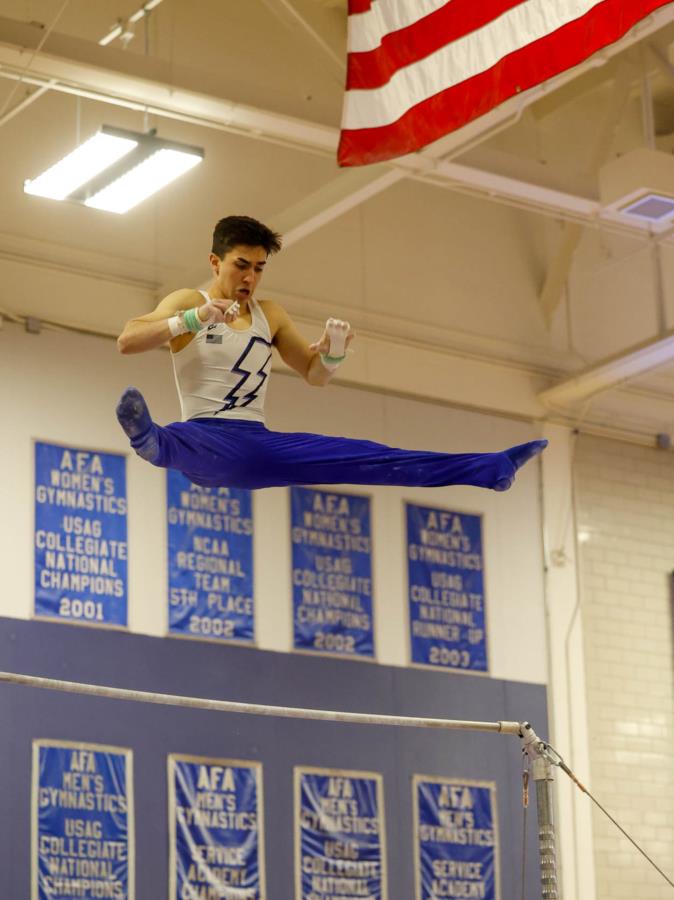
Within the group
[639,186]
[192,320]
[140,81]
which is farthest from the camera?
[639,186]

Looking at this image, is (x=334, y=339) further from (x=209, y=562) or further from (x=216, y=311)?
(x=209, y=562)

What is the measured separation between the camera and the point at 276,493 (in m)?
12.0

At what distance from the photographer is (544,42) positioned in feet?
24.5

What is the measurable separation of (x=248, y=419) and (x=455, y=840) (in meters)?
6.27

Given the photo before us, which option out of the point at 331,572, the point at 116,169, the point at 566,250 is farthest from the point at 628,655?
the point at 116,169

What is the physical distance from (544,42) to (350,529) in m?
5.46

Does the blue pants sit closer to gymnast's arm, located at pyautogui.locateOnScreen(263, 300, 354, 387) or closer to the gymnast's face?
gymnast's arm, located at pyautogui.locateOnScreen(263, 300, 354, 387)

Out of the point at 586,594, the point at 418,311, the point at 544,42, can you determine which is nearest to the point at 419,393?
the point at 418,311

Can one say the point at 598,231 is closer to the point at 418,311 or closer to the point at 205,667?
the point at 418,311

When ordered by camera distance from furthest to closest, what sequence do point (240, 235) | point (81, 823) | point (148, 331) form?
point (81, 823), point (240, 235), point (148, 331)

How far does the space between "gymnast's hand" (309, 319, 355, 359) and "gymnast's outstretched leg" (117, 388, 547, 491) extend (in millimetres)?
357

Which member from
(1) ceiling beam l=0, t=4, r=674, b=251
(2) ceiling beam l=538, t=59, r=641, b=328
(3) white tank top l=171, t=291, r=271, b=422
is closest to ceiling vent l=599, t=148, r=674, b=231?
(1) ceiling beam l=0, t=4, r=674, b=251

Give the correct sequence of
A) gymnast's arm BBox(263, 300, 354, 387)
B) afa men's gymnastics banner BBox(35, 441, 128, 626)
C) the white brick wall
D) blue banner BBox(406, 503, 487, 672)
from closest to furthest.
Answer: gymnast's arm BBox(263, 300, 354, 387) → afa men's gymnastics banner BBox(35, 441, 128, 626) → blue banner BBox(406, 503, 487, 672) → the white brick wall

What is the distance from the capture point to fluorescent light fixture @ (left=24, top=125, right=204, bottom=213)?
921 cm
